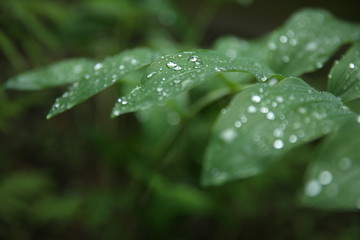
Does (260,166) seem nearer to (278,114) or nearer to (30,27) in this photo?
(278,114)

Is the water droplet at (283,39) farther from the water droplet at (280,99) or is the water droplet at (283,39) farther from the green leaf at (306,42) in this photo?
the water droplet at (280,99)

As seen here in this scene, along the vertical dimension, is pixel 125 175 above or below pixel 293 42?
below

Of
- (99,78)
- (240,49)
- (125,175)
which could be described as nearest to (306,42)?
(240,49)

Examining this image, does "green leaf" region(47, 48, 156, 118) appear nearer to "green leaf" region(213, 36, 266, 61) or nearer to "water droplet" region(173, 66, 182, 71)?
"water droplet" region(173, 66, 182, 71)

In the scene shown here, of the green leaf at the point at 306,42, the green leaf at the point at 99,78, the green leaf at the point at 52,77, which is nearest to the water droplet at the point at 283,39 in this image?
the green leaf at the point at 306,42

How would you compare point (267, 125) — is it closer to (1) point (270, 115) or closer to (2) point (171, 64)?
(1) point (270, 115)

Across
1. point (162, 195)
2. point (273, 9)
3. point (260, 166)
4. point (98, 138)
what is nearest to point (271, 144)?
point (260, 166)

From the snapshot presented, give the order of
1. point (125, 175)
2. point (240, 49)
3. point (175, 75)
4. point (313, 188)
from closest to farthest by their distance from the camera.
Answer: point (175, 75), point (313, 188), point (240, 49), point (125, 175)
